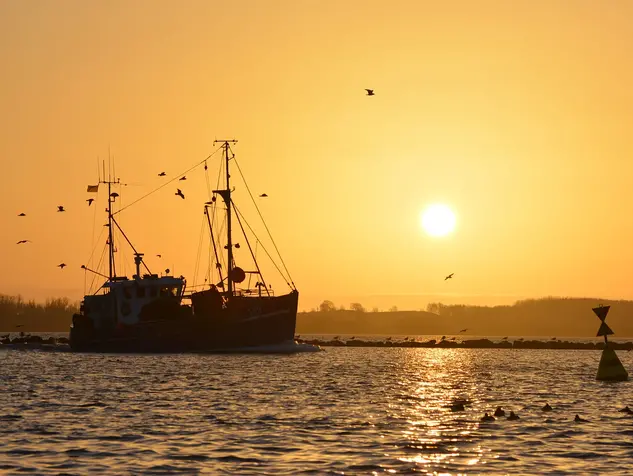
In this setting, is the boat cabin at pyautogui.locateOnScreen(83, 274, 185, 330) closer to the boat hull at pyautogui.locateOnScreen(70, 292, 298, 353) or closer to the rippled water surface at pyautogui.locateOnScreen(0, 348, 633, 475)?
the boat hull at pyautogui.locateOnScreen(70, 292, 298, 353)

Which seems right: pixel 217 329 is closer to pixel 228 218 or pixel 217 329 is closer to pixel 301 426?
pixel 228 218

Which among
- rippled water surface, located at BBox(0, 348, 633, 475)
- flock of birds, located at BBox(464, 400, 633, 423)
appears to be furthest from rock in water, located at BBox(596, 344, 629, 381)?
flock of birds, located at BBox(464, 400, 633, 423)

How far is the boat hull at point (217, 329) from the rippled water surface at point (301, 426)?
40092mm

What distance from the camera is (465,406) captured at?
169 ft

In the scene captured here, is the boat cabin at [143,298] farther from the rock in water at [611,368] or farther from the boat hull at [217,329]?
the rock in water at [611,368]

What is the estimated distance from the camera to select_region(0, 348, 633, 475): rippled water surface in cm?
3091

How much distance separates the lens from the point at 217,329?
11475 centimetres

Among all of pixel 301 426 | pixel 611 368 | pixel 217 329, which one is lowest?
pixel 301 426

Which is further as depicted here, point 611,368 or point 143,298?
point 143,298

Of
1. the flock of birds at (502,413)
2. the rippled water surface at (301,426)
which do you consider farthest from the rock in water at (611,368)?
the flock of birds at (502,413)

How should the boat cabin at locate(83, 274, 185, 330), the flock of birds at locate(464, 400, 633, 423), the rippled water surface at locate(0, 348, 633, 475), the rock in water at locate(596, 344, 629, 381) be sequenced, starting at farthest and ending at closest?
the boat cabin at locate(83, 274, 185, 330) → the rock in water at locate(596, 344, 629, 381) → the flock of birds at locate(464, 400, 633, 423) → the rippled water surface at locate(0, 348, 633, 475)

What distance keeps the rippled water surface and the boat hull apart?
132 ft

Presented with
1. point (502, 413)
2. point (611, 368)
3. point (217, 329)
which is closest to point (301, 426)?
point (502, 413)

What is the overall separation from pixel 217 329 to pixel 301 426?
246ft
